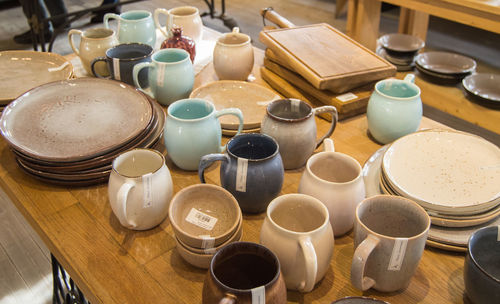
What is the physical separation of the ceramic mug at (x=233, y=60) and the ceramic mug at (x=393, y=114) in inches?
16.7

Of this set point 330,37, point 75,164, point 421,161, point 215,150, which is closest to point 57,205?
point 75,164

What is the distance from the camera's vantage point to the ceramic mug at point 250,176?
90 centimetres

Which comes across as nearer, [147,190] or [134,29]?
[147,190]

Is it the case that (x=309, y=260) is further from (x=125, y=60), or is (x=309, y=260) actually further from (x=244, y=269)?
(x=125, y=60)

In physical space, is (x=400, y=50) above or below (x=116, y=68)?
below

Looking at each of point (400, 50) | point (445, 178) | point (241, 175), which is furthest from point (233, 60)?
point (400, 50)

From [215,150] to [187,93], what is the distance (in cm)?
33

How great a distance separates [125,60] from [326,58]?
563 mm

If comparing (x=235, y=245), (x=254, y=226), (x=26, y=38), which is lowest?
(x=26, y=38)

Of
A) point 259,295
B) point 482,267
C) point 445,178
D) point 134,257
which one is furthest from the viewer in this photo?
point 445,178

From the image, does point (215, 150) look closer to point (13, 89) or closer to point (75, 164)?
point (75, 164)

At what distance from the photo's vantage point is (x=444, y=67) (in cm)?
213

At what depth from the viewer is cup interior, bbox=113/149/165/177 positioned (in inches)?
37.9

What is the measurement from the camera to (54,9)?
12.0 ft
